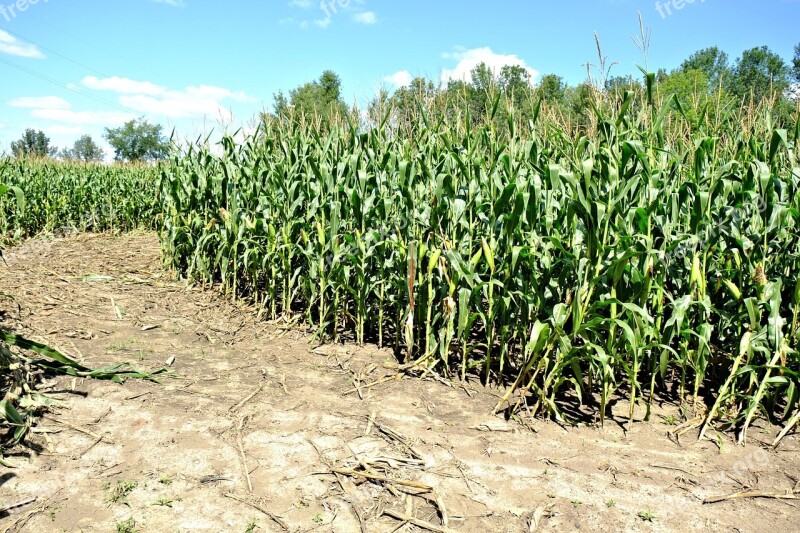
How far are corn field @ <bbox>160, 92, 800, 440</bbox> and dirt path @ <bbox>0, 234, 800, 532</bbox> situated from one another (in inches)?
13.0

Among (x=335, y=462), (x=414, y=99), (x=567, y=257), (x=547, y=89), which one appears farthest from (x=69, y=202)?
(x=567, y=257)

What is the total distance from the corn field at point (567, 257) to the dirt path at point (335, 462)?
330 mm

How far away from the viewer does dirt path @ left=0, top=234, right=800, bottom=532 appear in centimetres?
254

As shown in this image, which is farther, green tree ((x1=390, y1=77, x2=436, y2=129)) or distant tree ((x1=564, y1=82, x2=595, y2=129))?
green tree ((x1=390, y1=77, x2=436, y2=129))

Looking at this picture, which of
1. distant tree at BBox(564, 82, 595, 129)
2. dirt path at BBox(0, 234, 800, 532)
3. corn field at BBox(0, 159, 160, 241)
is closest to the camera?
dirt path at BBox(0, 234, 800, 532)

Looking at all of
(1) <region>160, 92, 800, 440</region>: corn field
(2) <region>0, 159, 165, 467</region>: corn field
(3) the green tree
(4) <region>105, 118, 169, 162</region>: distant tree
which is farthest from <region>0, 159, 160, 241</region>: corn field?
(4) <region>105, 118, 169, 162</region>: distant tree

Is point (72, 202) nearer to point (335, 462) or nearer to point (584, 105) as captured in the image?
point (584, 105)

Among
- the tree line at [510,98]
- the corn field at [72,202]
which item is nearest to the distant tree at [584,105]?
the tree line at [510,98]

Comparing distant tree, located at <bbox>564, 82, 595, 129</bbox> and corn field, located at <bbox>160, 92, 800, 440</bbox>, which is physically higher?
distant tree, located at <bbox>564, 82, 595, 129</bbox>

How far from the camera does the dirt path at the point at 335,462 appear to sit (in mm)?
2535

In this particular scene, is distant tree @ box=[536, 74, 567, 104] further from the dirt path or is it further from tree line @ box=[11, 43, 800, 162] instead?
the dirt path

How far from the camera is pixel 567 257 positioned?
3.58 m

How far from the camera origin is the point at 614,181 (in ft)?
10.9

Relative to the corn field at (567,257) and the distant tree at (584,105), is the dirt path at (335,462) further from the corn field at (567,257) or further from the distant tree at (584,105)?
the distant tree at (584,105)
